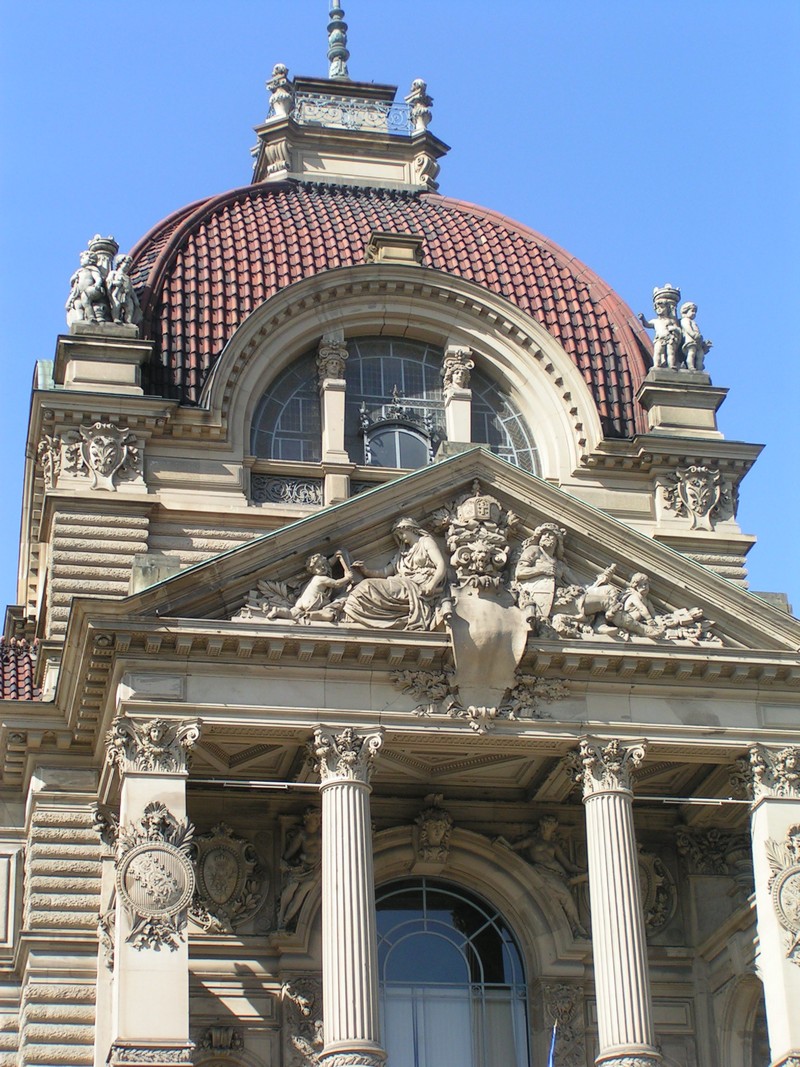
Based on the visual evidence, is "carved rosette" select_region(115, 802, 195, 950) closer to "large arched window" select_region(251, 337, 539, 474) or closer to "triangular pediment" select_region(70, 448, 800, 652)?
"triangular pediment" select_region(70, 448, 800, 652)

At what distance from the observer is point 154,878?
2742 cm

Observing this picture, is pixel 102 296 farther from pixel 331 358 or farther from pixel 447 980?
pixel 447 980

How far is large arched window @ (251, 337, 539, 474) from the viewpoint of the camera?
119 feet

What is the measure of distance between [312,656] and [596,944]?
5540 mm

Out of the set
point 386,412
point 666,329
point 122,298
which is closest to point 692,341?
point 666,329

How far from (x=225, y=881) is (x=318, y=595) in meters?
4.74

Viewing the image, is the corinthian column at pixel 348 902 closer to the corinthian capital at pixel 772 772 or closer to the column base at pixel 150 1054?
the column base at pixel 150 1054

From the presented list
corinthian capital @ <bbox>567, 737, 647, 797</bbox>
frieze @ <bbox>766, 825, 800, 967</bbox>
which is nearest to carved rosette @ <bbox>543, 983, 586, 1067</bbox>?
corinthian capital @ <bbox>567, 737, 647, 797</bbox>

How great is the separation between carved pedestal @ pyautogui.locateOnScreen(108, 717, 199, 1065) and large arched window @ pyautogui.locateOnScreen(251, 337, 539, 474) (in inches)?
351

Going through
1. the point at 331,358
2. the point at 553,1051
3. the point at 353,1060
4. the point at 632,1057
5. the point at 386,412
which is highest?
the point at 331,358

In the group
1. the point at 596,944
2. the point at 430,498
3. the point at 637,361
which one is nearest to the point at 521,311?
the point at 637,361

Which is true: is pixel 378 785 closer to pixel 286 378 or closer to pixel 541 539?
pixel 541 539

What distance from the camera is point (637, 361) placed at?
37.8m

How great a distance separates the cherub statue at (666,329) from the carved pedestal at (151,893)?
13.1m
